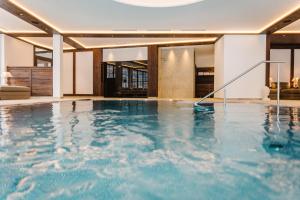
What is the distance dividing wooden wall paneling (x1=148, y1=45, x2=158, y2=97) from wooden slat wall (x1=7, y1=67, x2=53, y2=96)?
4407 mm

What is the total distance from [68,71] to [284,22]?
34.6 feet

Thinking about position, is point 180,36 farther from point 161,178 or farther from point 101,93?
point 161,178

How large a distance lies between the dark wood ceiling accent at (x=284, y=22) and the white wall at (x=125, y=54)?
5479mm

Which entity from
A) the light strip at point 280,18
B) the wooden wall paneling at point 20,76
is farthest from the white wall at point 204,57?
the wooden wall paneling at point 20,76

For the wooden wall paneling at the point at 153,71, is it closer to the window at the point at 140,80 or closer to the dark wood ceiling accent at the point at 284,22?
the dark wood ceiling accent at the point at 284,22

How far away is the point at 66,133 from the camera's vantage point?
2818 mm

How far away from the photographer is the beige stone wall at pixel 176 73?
12.3 meters

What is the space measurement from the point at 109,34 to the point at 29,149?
849 centimetres

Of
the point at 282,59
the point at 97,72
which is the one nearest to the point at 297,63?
the point at 282,59

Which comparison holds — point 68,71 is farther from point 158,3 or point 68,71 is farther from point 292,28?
point 292,28

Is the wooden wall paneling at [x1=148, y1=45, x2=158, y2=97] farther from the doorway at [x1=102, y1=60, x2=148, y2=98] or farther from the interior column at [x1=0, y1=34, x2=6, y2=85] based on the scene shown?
the interior column at [x1=0, y1=34, x2=6, y2=85]

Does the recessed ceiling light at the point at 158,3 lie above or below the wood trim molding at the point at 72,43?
above

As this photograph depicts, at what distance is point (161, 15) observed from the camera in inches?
306

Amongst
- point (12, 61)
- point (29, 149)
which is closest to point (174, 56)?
point (12, 61)
